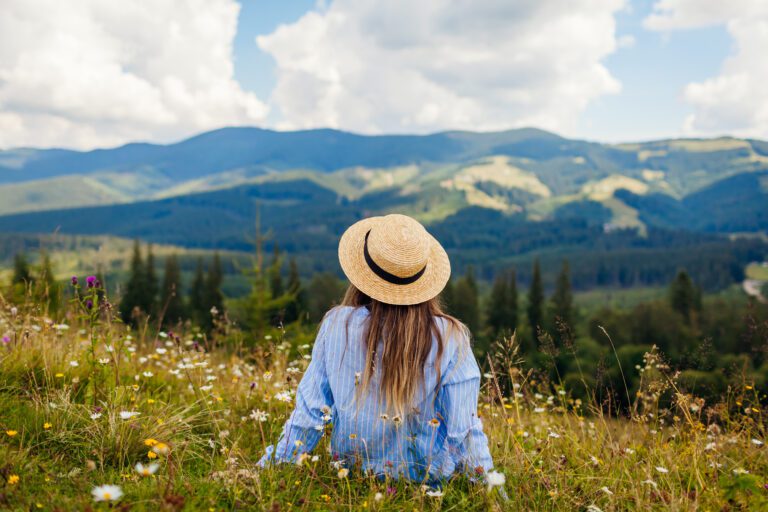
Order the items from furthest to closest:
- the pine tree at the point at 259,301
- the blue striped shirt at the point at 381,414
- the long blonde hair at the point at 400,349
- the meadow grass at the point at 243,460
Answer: the pine tree at the point at 259,301 < the blue striped shirt at the point at 381,414 < the long blonde hair at the point at 400,349 < the meadow grass at the point at 243,460

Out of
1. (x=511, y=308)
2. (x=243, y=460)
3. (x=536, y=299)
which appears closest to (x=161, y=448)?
(x=243, y=460)

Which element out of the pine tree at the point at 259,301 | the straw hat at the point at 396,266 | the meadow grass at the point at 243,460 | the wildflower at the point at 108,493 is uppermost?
the straw hat at the point at 396,266

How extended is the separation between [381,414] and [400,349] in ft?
1.52

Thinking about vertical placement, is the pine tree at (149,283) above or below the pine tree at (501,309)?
above

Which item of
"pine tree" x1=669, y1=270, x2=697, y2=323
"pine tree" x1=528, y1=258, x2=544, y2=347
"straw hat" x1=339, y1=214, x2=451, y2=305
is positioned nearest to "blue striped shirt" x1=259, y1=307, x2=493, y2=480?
"straw hat" x1=339, y1=214, x2=451, y2=305

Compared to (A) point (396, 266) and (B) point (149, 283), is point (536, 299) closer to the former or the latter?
(B) point (149, 283)

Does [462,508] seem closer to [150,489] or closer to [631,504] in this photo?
[631,504]

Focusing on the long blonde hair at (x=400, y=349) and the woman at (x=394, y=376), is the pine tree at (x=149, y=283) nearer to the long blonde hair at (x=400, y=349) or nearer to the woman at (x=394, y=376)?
the woman at (x=394, y=376)

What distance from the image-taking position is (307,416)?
11.7ft

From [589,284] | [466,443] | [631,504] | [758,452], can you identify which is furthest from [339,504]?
[589,284]

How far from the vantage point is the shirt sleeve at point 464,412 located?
3.53m

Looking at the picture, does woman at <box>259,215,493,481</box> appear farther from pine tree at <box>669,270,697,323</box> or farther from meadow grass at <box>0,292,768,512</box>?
pine tree at <box>669,270,697,323</box>

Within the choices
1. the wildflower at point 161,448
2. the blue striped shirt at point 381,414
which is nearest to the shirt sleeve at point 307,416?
the blue striped shirt at point 381,414

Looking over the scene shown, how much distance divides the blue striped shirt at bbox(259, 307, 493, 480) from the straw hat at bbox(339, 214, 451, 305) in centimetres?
25
